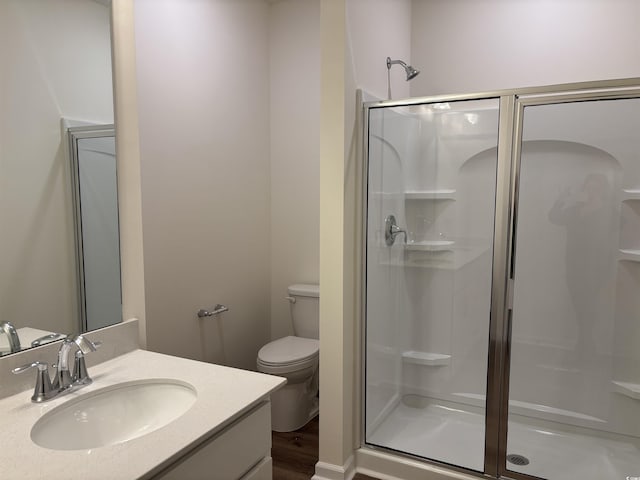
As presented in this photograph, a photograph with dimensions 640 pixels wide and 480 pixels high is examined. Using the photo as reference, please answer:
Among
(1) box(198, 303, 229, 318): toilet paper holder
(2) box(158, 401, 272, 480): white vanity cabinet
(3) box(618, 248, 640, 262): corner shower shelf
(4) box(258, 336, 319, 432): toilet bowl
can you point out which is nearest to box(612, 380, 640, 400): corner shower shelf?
(3) box(618, 248, 640, 262): corner shower shelf

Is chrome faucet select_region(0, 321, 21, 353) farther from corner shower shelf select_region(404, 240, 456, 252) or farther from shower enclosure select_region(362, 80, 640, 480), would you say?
corner shower shelf select_region(404, 240, 456, 252)

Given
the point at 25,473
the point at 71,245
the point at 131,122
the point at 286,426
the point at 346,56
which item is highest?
the point at 346,56

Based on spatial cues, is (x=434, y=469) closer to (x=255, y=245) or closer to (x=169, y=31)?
(x=255, y=245)

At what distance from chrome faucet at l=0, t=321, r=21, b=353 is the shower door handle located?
1.79m

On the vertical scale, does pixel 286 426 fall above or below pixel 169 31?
below

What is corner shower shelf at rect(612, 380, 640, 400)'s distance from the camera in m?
2.57

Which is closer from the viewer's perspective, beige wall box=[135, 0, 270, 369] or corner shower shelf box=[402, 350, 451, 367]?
beige wall box=[135, 0, 270, 369]

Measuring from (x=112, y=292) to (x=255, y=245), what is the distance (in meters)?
1.55

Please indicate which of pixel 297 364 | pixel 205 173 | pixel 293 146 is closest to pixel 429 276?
pixel 297 364

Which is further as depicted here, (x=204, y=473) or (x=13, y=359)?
(x=13, y=359)

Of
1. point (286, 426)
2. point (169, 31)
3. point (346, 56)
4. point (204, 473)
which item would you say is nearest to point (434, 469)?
point (286, 426)

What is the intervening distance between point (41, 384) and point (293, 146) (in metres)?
2.33

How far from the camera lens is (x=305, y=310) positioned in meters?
3.19

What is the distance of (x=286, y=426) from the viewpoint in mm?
2895
